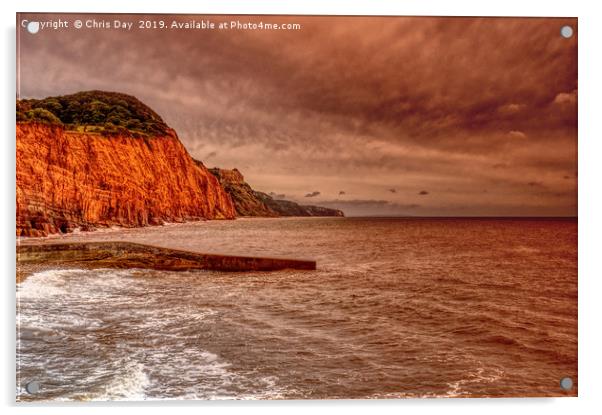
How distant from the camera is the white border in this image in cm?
337

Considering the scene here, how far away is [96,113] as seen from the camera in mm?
3773

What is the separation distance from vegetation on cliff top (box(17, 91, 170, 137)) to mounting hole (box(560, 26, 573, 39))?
3.75 m

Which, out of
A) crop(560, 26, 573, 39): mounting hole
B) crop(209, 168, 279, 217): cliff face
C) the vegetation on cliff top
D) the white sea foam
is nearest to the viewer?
the white sea foam

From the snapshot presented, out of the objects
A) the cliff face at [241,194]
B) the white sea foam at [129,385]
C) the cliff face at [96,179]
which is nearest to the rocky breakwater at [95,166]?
the cliff face at [96,179]

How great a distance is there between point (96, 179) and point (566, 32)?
15.6ft

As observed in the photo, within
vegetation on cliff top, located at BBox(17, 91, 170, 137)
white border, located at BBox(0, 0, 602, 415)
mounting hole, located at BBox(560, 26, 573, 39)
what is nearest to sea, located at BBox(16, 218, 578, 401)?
white border, located at BBox(0, 0, 602, 415)

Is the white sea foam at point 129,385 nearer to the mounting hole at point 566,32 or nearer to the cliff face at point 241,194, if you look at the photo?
the cliff face at point 241,194

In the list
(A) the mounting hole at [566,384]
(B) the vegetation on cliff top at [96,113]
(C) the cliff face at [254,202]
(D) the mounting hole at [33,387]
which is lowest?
(A) the mounting hole at [566,384]

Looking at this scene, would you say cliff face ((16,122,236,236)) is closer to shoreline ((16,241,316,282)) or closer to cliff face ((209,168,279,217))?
cliff face ((209,168,279,217))

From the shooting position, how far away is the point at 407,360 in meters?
3.38

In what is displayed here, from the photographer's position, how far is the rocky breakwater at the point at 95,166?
346cm

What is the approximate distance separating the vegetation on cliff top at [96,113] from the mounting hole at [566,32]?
3.75 meters
